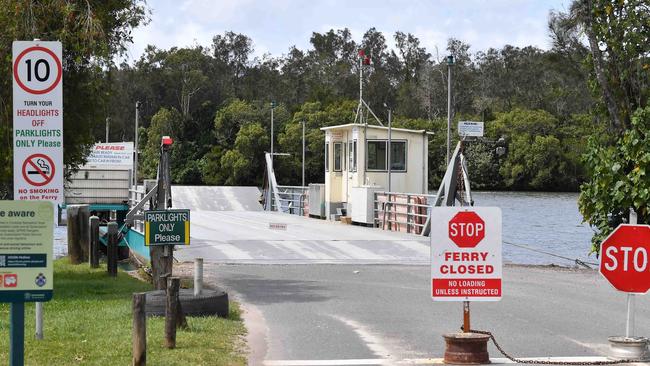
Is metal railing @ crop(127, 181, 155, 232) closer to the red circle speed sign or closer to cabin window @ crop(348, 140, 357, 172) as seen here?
cabin window @ crop(348, 140, 357, 172)

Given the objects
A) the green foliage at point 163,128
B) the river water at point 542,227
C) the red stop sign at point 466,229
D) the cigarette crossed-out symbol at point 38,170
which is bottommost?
the river water at point 542,227

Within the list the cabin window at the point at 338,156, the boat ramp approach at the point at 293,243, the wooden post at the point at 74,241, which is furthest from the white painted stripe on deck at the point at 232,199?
the wooden post at the point at 74,241

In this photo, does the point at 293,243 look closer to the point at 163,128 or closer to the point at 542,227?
the point at 542,227

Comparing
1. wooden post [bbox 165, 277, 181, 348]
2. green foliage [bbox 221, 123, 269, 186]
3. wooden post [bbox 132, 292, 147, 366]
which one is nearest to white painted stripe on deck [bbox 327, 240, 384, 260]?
wooden post [bbox 165, 277, 181, 348]

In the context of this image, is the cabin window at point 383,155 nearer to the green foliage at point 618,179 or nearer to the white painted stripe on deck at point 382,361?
the green foliage at point 618,179

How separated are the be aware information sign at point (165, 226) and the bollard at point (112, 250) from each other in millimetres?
6100

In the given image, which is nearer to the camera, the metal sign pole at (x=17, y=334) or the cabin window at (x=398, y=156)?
the metal sign pole at (x=17, y=334)

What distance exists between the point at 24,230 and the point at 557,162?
68906 mm

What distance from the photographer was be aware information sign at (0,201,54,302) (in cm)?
768

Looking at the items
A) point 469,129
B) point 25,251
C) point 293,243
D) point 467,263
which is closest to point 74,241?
point 293,243

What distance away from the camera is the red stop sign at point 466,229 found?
32.7 feet

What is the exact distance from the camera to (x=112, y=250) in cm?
1928

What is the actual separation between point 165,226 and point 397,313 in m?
3.29

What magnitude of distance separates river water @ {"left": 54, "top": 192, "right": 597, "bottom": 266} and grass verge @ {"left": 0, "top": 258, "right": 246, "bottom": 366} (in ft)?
35.4
